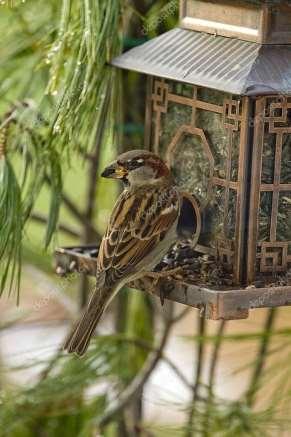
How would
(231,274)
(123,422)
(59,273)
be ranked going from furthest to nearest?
Answer: 1. (123,422)
2. (59,273)
3. (231,274)

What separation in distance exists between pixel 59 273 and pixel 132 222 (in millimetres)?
309

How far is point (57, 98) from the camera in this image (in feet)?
10.6

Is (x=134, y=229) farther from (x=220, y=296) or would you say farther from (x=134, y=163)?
(x=220, y=296)

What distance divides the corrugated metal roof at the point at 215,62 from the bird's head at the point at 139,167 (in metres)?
0.21

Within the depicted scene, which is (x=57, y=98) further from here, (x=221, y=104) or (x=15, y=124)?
(x=221, y=104)

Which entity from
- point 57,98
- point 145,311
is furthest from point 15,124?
point 145,311

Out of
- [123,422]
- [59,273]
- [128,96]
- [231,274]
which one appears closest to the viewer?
[231,274]

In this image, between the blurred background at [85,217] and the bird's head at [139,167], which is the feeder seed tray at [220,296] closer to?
the blurred background at [85,217]

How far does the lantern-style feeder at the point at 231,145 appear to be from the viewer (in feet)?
9.50

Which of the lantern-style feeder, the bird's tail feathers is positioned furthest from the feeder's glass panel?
the bird's tail feathers

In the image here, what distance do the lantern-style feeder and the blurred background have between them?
15 centimetres

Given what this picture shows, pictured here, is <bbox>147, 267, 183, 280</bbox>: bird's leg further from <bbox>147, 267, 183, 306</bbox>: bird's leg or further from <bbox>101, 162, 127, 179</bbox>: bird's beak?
<bbox>101, 162, 127, 179</bbox>: bird's beak

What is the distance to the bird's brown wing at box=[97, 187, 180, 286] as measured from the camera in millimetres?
3064

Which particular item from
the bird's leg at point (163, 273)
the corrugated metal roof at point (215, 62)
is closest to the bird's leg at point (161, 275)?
the bird's leg at point (163, 273)
